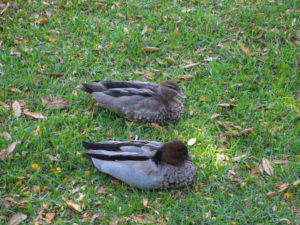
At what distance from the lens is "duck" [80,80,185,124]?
4.84m

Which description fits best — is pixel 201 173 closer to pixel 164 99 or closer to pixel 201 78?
pixel 164 99

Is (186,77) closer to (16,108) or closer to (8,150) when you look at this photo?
(16,108)

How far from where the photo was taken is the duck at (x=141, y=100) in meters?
4.84

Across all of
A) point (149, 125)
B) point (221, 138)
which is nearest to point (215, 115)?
point (221, 138)

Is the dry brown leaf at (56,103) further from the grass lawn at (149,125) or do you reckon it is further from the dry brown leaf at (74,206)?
the dry brown leaf at (74,206)

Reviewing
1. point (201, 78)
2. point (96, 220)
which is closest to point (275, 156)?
point (201, 78)

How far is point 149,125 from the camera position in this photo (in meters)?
4.92

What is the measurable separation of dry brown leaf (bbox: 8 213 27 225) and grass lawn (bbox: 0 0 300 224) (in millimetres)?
60

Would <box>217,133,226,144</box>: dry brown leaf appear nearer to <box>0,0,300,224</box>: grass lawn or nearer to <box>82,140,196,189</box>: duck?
<box>0,0,300,224</box>: grass lawn

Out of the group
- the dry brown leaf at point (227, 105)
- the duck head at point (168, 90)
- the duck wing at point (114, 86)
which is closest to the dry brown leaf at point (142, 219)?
the duck head at point (168, 90)

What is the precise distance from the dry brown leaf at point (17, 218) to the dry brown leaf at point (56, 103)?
70.4 inches

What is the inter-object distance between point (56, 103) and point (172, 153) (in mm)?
2050

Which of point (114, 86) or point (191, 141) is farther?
point (114, 86)

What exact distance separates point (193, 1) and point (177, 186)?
487 cm
